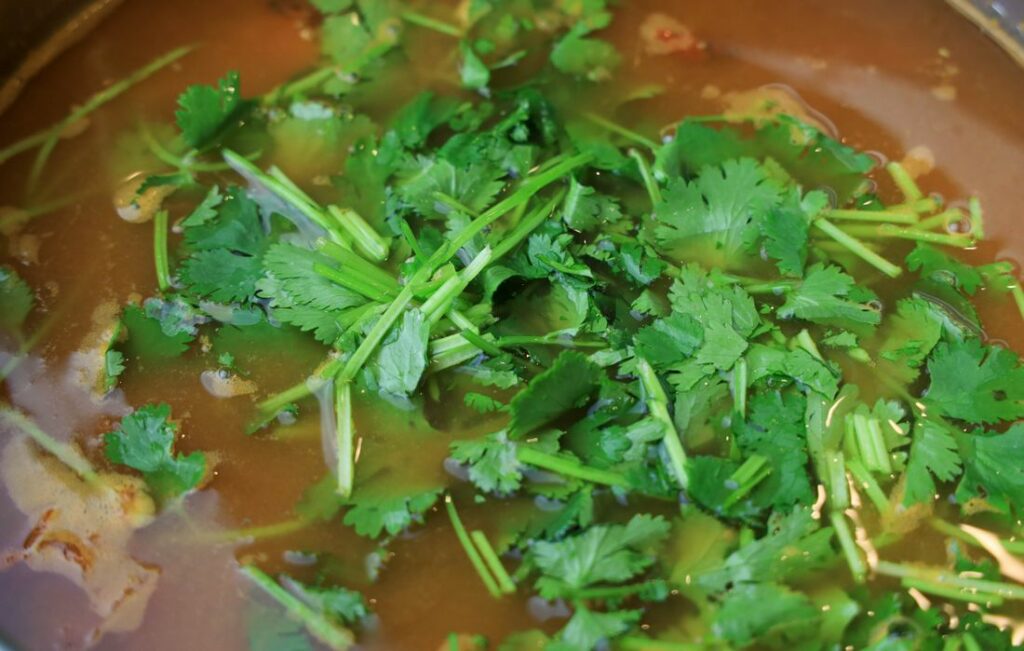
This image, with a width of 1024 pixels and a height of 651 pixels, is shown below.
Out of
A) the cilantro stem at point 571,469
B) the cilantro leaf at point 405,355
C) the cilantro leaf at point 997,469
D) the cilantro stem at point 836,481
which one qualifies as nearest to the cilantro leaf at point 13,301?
the cilantro leaf at point 405,355

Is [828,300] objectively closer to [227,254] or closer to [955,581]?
[955,581]

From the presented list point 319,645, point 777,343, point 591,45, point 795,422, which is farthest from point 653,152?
point 319,645

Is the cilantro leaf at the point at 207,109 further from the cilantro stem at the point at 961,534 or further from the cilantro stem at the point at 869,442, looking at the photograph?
the cilantro stem at the point at 961,534

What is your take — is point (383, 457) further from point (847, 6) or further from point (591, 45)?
point (847, 6)

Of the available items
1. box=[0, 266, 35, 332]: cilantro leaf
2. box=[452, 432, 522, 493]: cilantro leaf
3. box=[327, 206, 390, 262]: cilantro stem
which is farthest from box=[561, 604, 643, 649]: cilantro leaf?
box=[0, 266, 35, 332]: cilantro leaf

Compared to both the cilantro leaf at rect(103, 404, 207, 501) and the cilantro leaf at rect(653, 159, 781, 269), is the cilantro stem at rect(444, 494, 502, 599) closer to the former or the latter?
the cilantro leaf at rect(103, 404, 207, 501)

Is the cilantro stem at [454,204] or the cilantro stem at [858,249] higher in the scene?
the cilantro stem at [454,204]

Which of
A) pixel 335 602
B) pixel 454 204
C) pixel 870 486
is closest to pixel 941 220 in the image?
pixel 870 486
